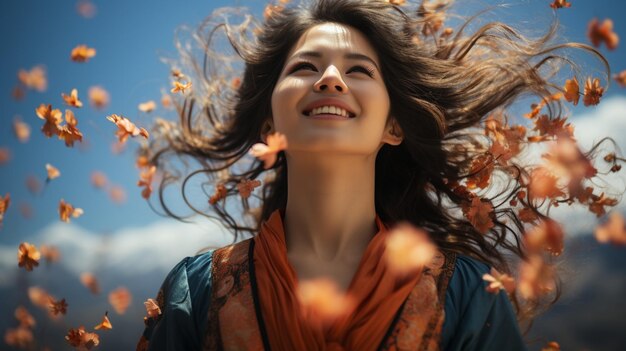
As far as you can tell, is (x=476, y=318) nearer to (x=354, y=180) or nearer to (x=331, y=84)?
(x=354, y=180)

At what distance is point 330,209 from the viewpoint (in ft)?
9.43

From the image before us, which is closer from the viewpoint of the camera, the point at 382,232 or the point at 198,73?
the point at 382,232

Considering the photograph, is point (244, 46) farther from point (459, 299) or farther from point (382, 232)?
point (459, 299)

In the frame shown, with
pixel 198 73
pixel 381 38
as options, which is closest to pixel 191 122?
pixel 198 73

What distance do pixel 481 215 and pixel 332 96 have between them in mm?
1010

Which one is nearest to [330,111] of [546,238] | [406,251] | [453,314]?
[406,251]

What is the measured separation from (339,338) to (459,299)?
49 centimetres

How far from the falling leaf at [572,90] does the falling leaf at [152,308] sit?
6.67 feet

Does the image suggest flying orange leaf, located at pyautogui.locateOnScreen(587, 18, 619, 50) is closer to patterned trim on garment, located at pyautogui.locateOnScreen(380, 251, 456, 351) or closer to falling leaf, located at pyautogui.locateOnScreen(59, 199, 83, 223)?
patterned trim on garment, located at pyautogui.locateOnScreen(380, 251, 456, 351)

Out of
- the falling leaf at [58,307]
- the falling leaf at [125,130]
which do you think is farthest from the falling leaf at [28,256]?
the falling leaf at [125,130]

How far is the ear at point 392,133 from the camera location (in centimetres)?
306

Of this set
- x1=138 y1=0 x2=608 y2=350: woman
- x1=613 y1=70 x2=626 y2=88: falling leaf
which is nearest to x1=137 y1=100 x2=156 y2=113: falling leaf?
x1=138 y1=0 x2=608 y2=350: woman

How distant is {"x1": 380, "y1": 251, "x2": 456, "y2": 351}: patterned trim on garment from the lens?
2.51 meters

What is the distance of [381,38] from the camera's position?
3.09 metres
